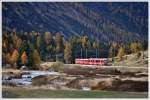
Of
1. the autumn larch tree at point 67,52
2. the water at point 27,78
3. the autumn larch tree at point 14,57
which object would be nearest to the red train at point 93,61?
the autumn larch tree at point 67,52

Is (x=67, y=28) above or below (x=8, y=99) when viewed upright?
above

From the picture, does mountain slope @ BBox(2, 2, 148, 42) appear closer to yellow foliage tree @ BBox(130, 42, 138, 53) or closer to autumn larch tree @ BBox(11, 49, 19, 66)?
yellow foliage tree @ BBox(130, 42, 138, 53)

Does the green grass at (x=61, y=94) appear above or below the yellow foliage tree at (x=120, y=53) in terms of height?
below

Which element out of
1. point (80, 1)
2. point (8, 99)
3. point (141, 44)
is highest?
point (80, 1)

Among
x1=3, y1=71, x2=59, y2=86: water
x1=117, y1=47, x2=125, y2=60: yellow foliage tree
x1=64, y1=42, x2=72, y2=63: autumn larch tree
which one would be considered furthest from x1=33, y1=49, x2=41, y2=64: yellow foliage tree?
x1=117, y1=47, x2=125, y2=60: yellow foliage tree

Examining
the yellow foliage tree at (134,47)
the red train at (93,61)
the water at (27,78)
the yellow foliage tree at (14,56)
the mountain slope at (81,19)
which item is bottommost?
the water at (27,78)

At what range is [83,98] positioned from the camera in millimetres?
4352

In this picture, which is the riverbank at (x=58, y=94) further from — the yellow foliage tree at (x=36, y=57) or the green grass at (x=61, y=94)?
the yellow foliage tree at (x=36, y=57)

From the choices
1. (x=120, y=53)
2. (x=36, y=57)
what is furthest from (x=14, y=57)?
(x=120, y=53)

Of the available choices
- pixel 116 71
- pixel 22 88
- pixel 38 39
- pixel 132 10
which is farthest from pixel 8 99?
pixel 132 10

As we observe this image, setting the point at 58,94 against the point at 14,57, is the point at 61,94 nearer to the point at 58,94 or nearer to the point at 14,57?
the point at 58,94

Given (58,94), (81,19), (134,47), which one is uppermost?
(81,19)

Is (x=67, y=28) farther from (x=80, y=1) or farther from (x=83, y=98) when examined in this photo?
(x=83, y=98)

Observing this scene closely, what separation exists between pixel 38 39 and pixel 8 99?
1.54ft
